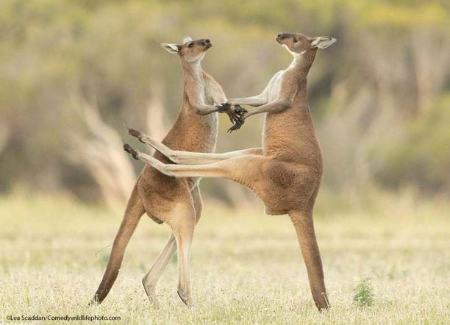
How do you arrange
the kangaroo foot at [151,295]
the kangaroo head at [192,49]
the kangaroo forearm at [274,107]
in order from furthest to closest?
the kangaroo head at [192,49]
the kangaroo foot at [151,295]
the kangaroo forearm at [274,107]

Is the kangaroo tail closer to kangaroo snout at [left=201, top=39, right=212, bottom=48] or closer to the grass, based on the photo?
the grass

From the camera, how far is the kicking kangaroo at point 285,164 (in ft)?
28.0

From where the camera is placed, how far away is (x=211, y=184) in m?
25.7

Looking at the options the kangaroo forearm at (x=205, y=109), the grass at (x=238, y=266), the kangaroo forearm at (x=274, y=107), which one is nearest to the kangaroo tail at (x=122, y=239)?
the grass at (x=238, y=266)

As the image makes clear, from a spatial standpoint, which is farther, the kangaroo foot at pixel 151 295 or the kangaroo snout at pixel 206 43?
the kangaroo snout at pixel 206 43

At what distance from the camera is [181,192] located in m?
8.80

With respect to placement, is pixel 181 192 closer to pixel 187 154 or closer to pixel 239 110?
pixel 187 154

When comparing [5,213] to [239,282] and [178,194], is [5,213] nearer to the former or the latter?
[239,282]

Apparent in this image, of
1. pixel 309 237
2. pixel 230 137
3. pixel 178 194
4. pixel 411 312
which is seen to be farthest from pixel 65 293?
pixel 230 137

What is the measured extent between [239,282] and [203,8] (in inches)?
895

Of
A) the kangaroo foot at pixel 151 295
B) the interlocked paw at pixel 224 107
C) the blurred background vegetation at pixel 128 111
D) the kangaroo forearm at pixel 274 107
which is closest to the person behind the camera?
the kangaroo forearm at pixel 274 107

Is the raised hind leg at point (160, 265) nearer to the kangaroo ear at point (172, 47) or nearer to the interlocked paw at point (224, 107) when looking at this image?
the interlocked paw at point (224, 107)

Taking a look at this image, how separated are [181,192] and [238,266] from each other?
15.1 feet

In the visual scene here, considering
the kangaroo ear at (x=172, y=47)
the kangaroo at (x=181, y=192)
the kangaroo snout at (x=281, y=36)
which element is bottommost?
the kangaroo at (x=181, y=192)
